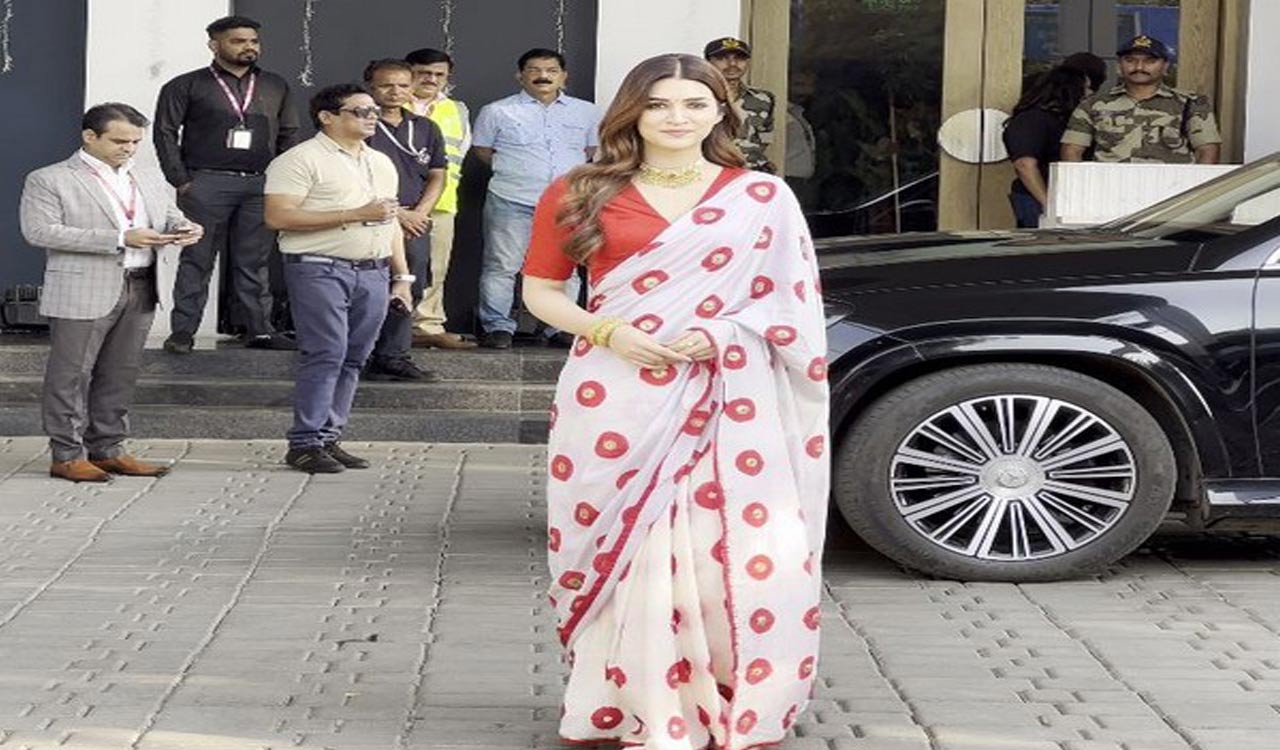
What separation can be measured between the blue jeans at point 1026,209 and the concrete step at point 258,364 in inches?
116

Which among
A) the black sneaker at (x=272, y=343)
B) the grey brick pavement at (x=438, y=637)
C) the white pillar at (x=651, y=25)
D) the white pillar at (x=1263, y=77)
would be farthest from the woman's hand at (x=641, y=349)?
the white pillar at (x=1263, y=77)

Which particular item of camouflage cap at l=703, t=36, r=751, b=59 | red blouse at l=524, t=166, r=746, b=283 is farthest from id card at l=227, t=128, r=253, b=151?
red blouse at l=524, t=166, r=746, b=283

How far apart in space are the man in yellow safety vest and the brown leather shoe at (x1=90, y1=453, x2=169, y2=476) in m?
2.90

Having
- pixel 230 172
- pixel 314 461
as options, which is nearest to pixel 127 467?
pixel 314 461

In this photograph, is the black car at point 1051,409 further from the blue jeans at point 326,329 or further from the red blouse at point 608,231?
the blue jeans at point 326,329

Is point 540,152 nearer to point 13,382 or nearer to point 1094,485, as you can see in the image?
point 13,382

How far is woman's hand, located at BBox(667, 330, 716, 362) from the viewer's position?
20.7 ft

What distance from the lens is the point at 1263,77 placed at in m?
15.3

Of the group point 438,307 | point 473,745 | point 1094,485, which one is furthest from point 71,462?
point 473,745

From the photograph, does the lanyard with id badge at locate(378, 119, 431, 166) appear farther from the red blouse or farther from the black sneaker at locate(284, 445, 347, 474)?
the red blouse

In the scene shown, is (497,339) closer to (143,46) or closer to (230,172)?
(230,172)

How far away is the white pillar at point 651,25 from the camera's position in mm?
14977

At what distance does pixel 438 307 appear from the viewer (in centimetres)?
1476

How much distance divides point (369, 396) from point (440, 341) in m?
1.04
